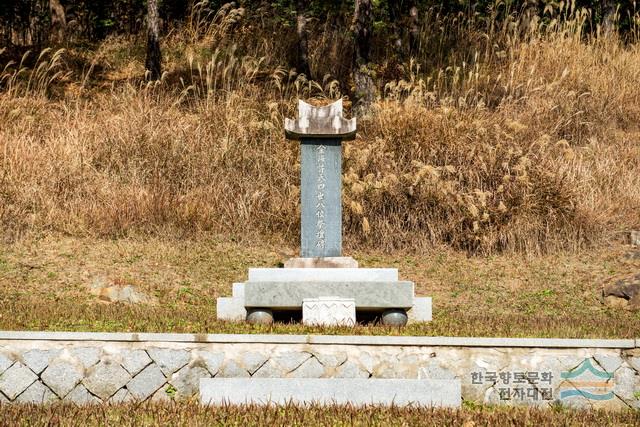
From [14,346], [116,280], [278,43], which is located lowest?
[116,280]

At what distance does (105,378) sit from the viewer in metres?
7.29

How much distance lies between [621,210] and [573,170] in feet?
3.20

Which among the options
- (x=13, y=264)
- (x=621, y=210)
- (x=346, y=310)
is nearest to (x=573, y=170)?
(x=621, y=210)

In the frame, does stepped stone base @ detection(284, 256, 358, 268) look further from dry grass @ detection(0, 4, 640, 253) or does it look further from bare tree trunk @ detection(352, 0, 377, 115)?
bare tree trunk @ detection(352, 0, 377, 115)

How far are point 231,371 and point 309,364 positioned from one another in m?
0.64

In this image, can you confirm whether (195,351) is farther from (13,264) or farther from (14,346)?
(13,264)

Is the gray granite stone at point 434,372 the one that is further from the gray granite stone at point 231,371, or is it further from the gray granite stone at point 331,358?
the gray granite stone at point 231,371

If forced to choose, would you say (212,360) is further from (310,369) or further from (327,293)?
(327,293)

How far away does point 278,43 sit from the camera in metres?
19.0

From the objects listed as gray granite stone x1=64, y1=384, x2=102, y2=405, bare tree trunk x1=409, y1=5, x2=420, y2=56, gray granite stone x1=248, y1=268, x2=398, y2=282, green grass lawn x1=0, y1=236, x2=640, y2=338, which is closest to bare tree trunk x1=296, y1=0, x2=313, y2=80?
bare tree trunk x1=409, y1=5, x2=420, y2=56

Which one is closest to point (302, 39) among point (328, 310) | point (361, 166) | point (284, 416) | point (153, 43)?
point (153, 43)

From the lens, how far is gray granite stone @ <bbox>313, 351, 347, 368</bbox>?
24.2 feet

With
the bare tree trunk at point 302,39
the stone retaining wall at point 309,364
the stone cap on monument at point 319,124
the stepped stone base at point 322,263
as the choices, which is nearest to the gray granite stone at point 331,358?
the stone retaining wall at point 309,364

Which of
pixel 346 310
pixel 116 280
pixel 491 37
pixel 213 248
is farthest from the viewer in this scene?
pixel 491 37
